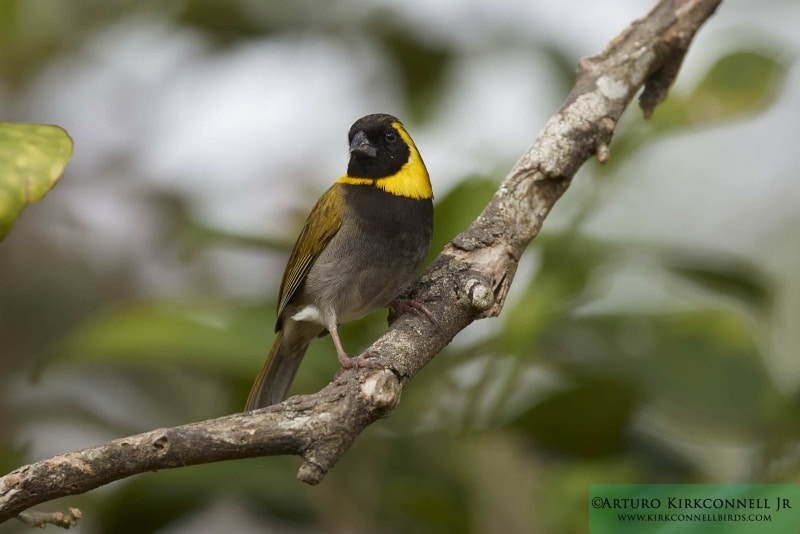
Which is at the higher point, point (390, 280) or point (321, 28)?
point (321, 28)

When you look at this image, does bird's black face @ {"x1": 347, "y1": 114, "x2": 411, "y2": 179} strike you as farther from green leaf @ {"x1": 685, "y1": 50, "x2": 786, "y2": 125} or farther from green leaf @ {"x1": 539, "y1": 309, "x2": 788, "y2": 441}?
green leaf @ {"x1": 685, "y1": 50, "x2": 786, "y2": 125}

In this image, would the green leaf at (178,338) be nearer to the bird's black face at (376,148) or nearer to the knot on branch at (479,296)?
the bird's black face at (376,148)

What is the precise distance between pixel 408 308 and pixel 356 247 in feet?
1.56

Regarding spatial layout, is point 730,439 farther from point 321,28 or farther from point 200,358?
point 321,28

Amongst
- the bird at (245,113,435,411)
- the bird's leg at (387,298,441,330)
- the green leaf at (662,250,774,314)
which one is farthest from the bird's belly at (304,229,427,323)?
the green leaf at (662,250,774,314)

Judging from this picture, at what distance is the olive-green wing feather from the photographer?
2641 millimetres

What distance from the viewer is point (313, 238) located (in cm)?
266

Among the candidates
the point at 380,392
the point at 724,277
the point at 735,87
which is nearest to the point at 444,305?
the point at 380,392

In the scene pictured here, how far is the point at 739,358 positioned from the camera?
2.65m

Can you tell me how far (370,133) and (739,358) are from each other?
1257 mm

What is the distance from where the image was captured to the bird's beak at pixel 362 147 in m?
2.57

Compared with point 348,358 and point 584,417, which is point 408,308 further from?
point 584,417

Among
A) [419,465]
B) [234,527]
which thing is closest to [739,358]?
[419,465]

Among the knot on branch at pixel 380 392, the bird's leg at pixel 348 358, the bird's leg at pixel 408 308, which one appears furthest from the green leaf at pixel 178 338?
the knot on branch at pixel 380 392
